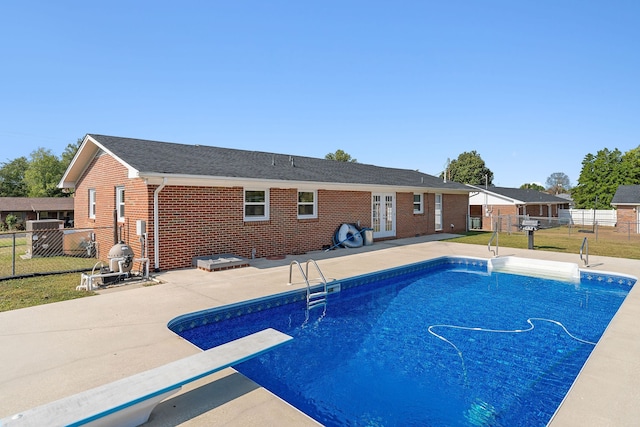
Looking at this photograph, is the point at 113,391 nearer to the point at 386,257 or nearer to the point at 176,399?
the point at 176,399

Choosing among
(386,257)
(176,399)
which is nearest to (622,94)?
(386,257)

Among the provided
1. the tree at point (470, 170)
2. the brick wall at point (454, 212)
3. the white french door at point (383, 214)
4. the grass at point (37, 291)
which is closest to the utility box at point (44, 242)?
the grass at point (37, 291)

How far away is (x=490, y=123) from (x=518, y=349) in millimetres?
22898

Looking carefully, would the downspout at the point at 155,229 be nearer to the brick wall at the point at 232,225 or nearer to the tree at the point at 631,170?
the brick wall at the point at 232,225

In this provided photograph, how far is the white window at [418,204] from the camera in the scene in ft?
63.8

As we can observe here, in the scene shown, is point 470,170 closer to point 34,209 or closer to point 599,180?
point 599,180

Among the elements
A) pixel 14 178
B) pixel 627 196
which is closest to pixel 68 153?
pixel 14 178

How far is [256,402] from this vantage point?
3268mm

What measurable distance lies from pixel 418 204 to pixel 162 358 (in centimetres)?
1754

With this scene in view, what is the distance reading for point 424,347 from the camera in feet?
18.5

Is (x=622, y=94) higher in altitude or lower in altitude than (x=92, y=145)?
higher

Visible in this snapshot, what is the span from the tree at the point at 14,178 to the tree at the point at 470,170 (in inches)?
2884

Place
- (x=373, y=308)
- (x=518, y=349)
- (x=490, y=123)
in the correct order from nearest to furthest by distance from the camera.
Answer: (x=518, y=349)
(x=373, y=308)
(x=490, y=123)

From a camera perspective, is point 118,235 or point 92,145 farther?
point 92,145
